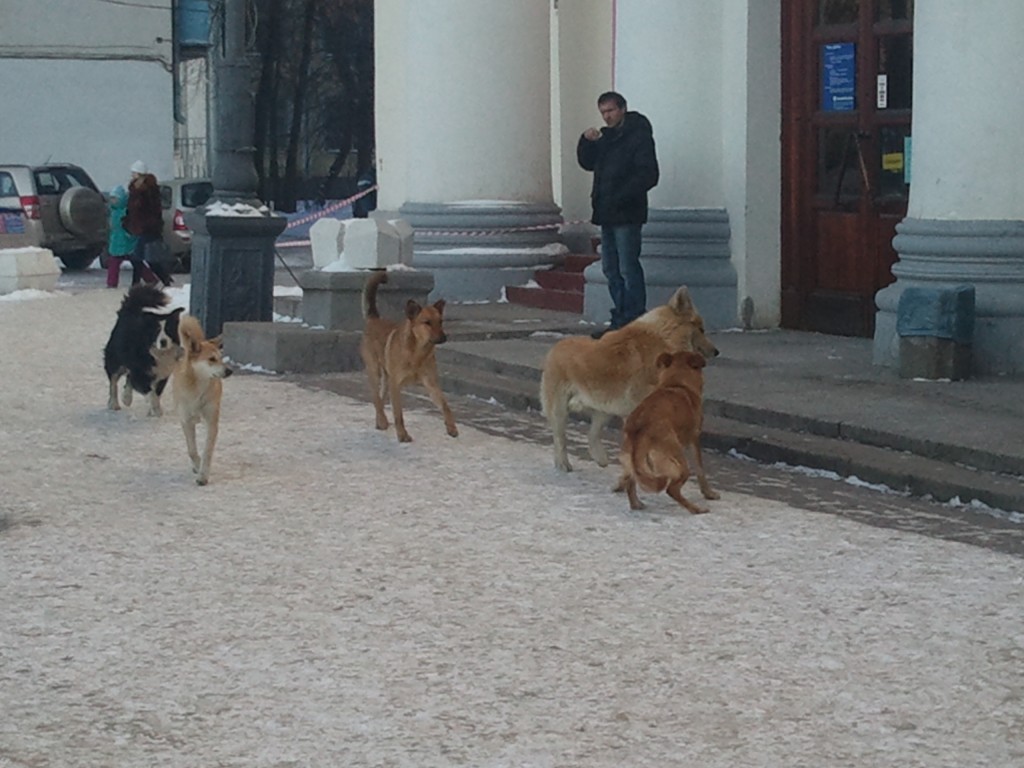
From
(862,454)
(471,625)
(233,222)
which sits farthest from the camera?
(233,222)

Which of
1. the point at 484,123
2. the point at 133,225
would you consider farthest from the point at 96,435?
the point at 133,225

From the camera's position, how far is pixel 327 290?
50.6 feet

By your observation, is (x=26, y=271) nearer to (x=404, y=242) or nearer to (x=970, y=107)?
(x=404, y=242)

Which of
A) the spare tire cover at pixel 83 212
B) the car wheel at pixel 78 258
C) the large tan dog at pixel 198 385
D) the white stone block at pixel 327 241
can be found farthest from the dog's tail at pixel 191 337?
the car wheel at pixel 78 258

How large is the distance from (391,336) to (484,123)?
8.85 m

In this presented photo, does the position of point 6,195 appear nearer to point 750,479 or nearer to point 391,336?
point 391,336

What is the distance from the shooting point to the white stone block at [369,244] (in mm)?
16828

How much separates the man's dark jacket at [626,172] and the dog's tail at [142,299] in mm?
3757

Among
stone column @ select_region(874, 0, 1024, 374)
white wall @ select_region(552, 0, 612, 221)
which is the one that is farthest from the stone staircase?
stone column @ select_region(874, 0, 1024, 374)

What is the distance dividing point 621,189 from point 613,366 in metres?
5.46

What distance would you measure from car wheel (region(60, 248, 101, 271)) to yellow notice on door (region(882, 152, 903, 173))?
62.4ft

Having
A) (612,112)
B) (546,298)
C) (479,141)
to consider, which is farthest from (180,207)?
(612,112)

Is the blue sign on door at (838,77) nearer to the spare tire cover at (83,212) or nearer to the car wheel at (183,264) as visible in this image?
the car wheel at (183,264)

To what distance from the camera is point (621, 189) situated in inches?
581
